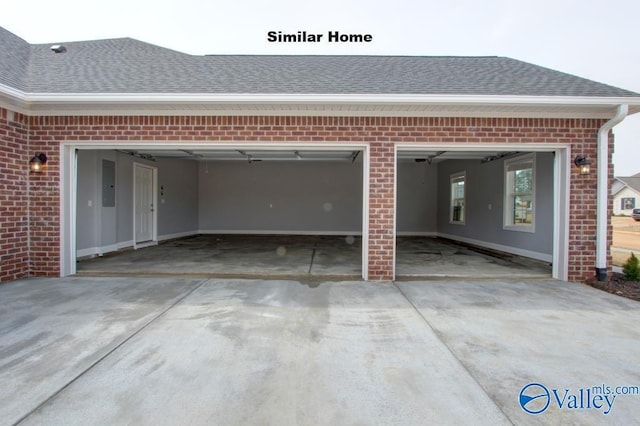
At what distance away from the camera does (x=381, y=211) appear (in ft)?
18.5

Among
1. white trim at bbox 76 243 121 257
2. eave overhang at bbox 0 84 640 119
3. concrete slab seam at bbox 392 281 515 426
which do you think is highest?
eave overhang at bbox 0 84 640 119

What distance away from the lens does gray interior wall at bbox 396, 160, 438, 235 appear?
45.4ft

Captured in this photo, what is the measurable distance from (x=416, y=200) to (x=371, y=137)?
8.91 meters

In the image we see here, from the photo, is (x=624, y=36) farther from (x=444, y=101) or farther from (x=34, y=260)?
(x=34, y=260)

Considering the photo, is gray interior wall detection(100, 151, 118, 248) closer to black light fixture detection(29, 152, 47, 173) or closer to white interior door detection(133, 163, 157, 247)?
white interior door detection(133, 163, 157, 247)

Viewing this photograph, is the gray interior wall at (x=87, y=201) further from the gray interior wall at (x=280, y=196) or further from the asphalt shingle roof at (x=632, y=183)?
the asphalt shingle roof at (x=632, y=183)

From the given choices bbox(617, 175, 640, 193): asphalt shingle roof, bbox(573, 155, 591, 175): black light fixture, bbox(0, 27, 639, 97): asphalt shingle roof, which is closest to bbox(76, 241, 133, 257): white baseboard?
bbox(0, 27, 639, 97): asphalt shingle roof

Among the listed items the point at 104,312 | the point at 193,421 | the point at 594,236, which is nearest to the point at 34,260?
the point at 104,312

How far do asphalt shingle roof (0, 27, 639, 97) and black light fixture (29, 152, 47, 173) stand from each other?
107cm

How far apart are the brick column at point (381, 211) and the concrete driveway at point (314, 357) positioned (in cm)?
86

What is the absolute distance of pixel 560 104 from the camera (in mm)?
5078

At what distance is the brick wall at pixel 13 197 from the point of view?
518 cm

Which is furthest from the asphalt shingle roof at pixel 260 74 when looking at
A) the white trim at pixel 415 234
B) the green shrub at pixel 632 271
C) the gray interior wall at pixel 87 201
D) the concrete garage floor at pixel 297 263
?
the white trim at pixel 415 234

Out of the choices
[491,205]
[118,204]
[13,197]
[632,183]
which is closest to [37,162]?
[13,197]
